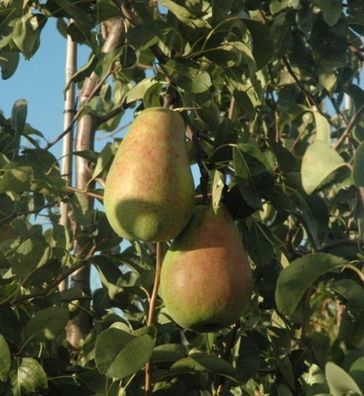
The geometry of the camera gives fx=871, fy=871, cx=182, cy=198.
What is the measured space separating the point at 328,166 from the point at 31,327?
19.5 inches

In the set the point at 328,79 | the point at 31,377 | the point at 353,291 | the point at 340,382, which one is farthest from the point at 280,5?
the point at 340,382

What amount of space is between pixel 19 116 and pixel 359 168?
0.72m

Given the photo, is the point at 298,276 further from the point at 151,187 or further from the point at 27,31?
the point at 27,31

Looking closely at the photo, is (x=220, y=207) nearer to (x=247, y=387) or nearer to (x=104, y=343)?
(x=104, y=343)

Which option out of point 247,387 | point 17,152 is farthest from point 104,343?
point 247,387

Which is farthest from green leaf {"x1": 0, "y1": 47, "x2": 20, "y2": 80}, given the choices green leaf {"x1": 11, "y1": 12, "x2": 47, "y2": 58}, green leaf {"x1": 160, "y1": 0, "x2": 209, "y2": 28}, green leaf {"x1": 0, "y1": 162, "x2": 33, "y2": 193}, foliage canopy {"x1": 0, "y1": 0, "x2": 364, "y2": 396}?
green leaf {"x1": 160, "y1": 0, "x2": 209, "y2": 28}

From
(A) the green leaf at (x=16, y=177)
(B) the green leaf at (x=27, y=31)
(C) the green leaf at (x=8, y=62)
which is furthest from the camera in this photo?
(C) the green leaf at (x=8, y=62)

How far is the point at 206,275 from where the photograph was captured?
97 centimetres

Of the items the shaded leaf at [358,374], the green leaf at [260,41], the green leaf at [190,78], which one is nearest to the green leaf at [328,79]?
the green leaf at [260,41]

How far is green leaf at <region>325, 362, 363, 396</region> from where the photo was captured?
2.63 feet

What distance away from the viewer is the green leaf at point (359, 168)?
0.85m

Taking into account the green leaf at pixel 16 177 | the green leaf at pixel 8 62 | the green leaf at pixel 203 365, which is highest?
the green leaf at pixel 8 62

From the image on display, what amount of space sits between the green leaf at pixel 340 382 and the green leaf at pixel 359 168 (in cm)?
18

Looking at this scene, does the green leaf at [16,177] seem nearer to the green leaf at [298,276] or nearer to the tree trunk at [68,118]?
the green leaf at [298,276]
